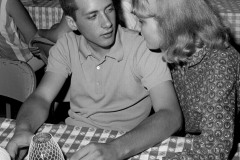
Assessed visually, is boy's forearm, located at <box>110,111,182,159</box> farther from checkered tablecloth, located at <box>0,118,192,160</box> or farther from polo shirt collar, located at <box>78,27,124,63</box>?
polo shirt collar, located at <box>78,27,124,63</box>

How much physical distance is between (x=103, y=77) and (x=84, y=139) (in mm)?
425

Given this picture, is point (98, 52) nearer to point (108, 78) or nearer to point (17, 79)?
point (108, 78)

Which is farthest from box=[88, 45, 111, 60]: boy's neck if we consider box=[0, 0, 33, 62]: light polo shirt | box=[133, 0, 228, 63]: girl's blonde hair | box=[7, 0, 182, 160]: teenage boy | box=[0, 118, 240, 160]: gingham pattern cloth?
box=[0, 0, 33, 62]: light polo shirt

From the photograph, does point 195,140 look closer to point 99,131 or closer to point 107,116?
point 99,131

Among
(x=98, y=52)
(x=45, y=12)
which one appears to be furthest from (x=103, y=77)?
(x=45, y=12)

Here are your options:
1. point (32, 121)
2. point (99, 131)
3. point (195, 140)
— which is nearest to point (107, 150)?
point (99, 131)

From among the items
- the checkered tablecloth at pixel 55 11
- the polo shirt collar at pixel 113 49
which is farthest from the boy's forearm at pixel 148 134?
the checkered tablecloth at pixel 55 11

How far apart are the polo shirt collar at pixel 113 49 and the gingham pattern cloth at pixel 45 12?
140 centimetres

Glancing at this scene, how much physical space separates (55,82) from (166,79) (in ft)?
1.79

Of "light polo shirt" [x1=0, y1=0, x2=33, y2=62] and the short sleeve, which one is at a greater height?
the short sleeve

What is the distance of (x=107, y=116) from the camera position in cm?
186

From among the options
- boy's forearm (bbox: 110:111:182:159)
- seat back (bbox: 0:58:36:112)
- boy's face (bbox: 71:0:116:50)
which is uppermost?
boy's face (bbox: 71:0:116:50)

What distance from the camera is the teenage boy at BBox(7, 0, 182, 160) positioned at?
5.50 ft

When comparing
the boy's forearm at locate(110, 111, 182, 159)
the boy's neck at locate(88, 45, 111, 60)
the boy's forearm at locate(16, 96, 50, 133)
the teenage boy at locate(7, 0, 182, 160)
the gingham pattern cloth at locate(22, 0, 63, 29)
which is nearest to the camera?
the boy's forearm at locate(110, 111, 182, 159)
